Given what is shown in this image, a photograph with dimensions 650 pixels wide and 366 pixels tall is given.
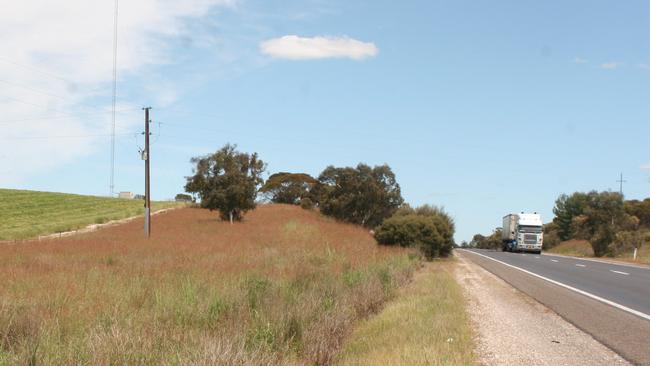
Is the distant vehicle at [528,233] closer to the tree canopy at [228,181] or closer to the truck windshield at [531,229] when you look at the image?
the truck windshield at [531,229]

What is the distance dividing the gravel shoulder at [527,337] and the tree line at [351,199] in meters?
17.7

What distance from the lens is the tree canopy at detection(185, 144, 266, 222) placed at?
54.3m

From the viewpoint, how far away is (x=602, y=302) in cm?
1408

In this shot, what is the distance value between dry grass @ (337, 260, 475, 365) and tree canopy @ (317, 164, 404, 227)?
2002 inches

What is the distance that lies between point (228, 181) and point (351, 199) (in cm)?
1573

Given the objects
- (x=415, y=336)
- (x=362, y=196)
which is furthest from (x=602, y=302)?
(x=362, y=196)

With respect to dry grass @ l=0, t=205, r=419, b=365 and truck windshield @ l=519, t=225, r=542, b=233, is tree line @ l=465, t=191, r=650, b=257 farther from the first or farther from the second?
dry grass @ l=0, t=205, r=419, b=365

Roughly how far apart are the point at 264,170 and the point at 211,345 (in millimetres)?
51394

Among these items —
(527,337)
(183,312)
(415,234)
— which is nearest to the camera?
(183,312)

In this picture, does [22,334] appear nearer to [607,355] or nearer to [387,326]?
[387,326]

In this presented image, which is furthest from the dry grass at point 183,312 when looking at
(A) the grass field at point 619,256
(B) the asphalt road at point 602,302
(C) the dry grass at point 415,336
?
(A) the grass field at point 619,256

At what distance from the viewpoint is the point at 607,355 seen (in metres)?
8.39

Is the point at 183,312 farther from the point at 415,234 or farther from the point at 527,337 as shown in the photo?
the point at 415,234

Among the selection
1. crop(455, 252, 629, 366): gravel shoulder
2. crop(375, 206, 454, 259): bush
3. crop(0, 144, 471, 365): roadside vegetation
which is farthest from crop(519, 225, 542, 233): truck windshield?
crop(455, 252, 629, 366): gravel shoulder
